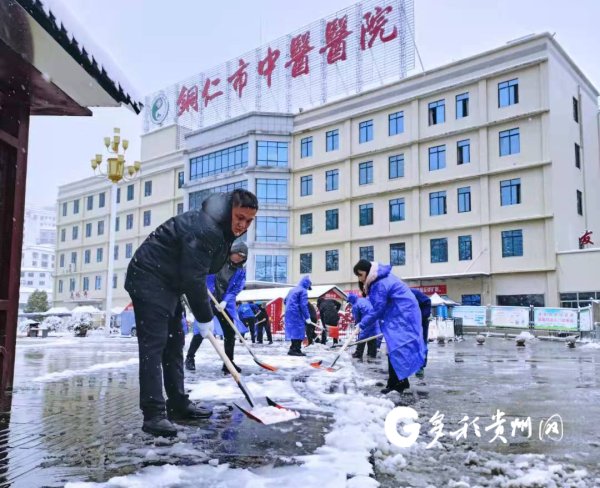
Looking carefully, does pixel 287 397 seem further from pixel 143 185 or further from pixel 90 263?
pixel 90 263

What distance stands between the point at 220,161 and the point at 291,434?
38.6 meters

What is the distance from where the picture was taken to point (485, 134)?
31359mm

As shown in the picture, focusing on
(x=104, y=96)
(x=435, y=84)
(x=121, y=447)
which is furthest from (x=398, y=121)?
(x=121, y=447)

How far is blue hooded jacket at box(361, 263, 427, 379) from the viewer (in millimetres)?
5621

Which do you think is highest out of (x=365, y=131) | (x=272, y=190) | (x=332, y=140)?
(x=365, y=131)

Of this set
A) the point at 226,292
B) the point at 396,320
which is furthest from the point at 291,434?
the point at 226,292

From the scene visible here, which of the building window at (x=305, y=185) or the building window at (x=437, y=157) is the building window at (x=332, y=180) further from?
the building window at (x=437, y=157)

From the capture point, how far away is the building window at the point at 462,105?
32.3 meters

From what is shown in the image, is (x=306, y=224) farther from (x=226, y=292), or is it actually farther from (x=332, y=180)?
(x=226, y=292)

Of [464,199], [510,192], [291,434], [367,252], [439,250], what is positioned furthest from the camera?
[367,252]

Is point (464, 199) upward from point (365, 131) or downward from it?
downward

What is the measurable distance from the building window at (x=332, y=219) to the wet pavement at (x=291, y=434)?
101 ft

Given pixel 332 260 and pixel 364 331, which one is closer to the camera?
pixel 364 331

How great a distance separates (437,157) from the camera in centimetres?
3347
